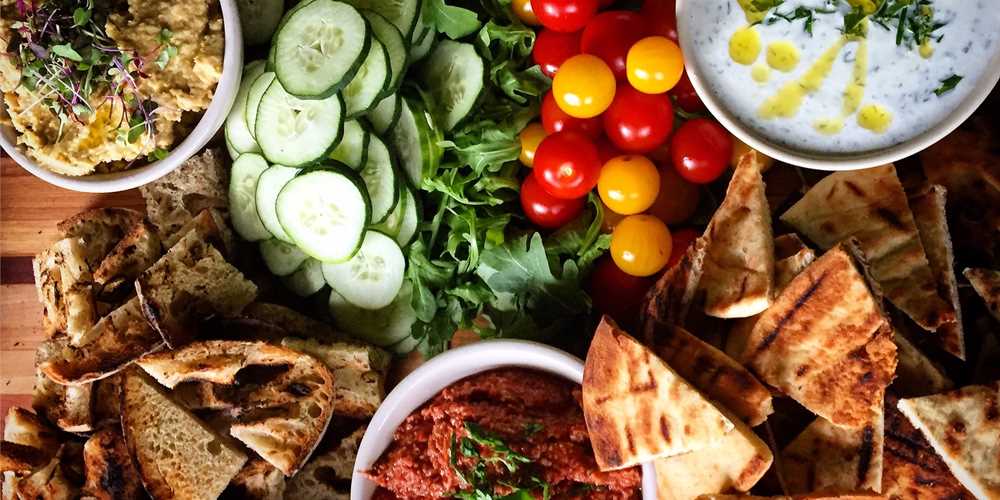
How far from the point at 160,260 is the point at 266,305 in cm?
34

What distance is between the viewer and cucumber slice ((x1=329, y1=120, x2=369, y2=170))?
8.78ft

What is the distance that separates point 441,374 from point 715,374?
28.9 inches

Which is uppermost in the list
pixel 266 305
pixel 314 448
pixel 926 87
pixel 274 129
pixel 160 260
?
pixel 926 87

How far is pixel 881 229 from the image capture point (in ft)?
8.30

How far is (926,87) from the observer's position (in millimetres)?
2172

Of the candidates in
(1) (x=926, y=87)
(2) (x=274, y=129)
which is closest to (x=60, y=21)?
(2) (x=274, y=129)

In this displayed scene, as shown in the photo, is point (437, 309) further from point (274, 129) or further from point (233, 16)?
point (233, 16)

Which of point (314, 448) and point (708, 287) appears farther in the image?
point (314, 448)

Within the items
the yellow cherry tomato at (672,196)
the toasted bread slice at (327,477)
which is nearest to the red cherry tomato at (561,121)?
the yellow cherry tomato at (672,196)

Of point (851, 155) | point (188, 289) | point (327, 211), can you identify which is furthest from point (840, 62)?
point (188, 289)

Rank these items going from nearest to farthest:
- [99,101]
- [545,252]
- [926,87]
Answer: [926,87]
[99,101]
[545,252]

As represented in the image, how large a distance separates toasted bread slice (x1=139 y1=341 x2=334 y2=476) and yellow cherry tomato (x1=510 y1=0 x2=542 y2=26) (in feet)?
3.99

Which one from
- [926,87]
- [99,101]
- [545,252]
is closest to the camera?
[926,87]

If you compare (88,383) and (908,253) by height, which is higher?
(908,253)
